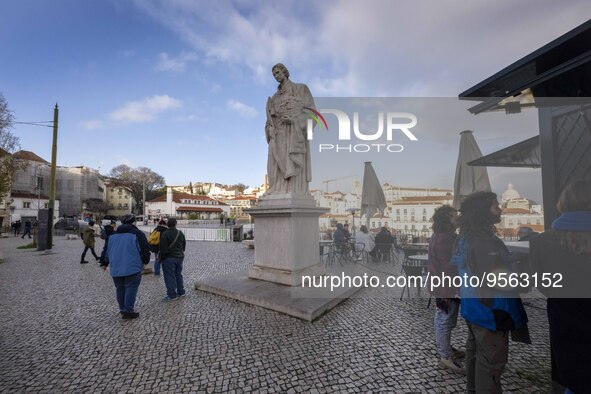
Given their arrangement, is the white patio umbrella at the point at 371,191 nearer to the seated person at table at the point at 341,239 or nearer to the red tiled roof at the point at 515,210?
the seated person at table at the point at 341,239

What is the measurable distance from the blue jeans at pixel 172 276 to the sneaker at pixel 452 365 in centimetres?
463

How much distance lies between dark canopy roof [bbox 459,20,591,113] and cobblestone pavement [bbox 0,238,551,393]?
2549mm

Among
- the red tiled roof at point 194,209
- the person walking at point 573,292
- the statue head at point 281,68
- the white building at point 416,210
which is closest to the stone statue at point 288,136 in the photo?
the statue head at point 281,68

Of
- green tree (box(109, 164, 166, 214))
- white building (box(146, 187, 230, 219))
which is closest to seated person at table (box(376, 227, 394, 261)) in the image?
white building (box(146, 187, 230, 219))

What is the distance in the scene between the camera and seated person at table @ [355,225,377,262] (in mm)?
8922

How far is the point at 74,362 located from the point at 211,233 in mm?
16038

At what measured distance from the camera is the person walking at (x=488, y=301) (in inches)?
74.4

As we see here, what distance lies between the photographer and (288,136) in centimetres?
609

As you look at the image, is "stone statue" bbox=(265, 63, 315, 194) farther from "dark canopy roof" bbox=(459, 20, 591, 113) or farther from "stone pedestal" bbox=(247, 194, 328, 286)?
"dark canopy roof" bbox=(459, 20, 591, 113)

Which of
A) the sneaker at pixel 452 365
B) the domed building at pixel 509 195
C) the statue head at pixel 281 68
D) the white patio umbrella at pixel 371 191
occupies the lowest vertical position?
the sneaker at pixel 452 365

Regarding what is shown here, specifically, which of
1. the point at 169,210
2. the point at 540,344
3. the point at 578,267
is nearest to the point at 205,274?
the point at 540,344

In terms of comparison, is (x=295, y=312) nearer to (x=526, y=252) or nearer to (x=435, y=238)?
(x=435, y=238)

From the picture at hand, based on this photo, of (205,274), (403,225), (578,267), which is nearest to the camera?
(578,267)

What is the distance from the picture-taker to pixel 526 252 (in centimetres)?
460
